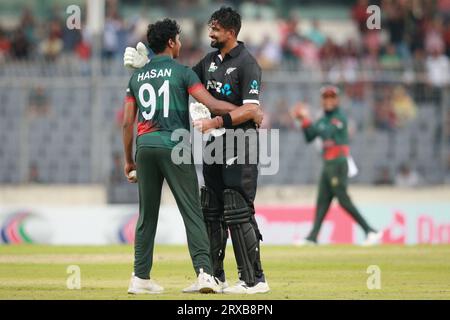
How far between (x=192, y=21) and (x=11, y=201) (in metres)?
6.92

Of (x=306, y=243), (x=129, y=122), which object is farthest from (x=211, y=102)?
(x=306, y=243)

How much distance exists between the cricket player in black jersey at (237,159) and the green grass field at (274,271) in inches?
15.4

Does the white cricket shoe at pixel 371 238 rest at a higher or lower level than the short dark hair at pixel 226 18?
lower

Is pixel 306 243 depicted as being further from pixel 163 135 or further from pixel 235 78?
pixel 163 135

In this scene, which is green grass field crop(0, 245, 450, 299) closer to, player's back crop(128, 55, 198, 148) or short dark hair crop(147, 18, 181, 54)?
player's back crop(128, 55, 198, 148)

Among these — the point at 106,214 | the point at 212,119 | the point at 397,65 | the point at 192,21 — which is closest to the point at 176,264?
the point at 212,119

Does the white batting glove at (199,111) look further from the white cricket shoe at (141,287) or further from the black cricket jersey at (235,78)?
the white cricket shoe at (141,287)

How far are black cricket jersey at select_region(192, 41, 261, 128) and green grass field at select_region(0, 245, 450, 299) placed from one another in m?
1.90

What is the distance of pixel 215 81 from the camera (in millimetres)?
10500

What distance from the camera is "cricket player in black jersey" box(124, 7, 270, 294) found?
1032cm

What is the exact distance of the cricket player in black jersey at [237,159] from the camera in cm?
1032

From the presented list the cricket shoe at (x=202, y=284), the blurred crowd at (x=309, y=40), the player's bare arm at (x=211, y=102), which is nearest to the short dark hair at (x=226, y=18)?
the player's bare arm at (x=211, y=102)

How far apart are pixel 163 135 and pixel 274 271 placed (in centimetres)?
357

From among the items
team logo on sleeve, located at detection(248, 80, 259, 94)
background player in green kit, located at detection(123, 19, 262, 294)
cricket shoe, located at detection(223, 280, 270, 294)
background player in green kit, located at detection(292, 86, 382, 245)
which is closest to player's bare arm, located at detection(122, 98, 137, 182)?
background player in green kit, located at detection(123, 19, 262, 294)
